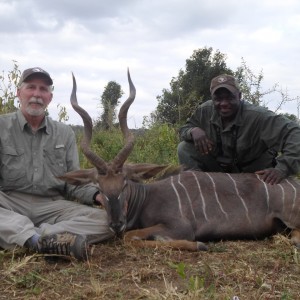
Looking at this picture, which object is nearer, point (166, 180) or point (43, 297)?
point (43, 297)

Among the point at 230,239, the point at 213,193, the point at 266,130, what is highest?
the point at 266,130

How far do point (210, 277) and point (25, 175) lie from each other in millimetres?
1672

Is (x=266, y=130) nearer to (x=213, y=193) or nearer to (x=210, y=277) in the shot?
(x=213, y=193)

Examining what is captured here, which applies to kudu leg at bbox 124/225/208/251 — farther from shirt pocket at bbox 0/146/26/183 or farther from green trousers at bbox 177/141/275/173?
green trousers at bbox 177/141/275/173

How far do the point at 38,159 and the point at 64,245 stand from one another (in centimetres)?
95

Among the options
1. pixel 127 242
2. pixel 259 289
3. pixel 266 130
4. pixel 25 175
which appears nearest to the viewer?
pixel 259 289

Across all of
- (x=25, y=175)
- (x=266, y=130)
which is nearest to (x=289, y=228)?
(x=266, y=130)

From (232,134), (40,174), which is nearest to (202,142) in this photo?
(232,134)

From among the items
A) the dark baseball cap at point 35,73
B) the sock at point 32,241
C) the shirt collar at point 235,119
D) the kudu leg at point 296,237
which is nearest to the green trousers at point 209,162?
the shirt collar at point 235,119

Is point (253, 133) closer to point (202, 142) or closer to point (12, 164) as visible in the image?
point (202, 142)

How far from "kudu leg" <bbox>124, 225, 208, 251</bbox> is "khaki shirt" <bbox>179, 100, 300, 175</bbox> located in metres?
1.12

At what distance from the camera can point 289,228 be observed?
3965 millimetres

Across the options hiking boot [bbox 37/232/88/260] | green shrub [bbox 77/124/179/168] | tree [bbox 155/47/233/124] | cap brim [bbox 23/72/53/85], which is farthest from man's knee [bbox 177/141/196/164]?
tree [bbox 155/47/233/124]

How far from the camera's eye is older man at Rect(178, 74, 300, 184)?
4434 millimetres
